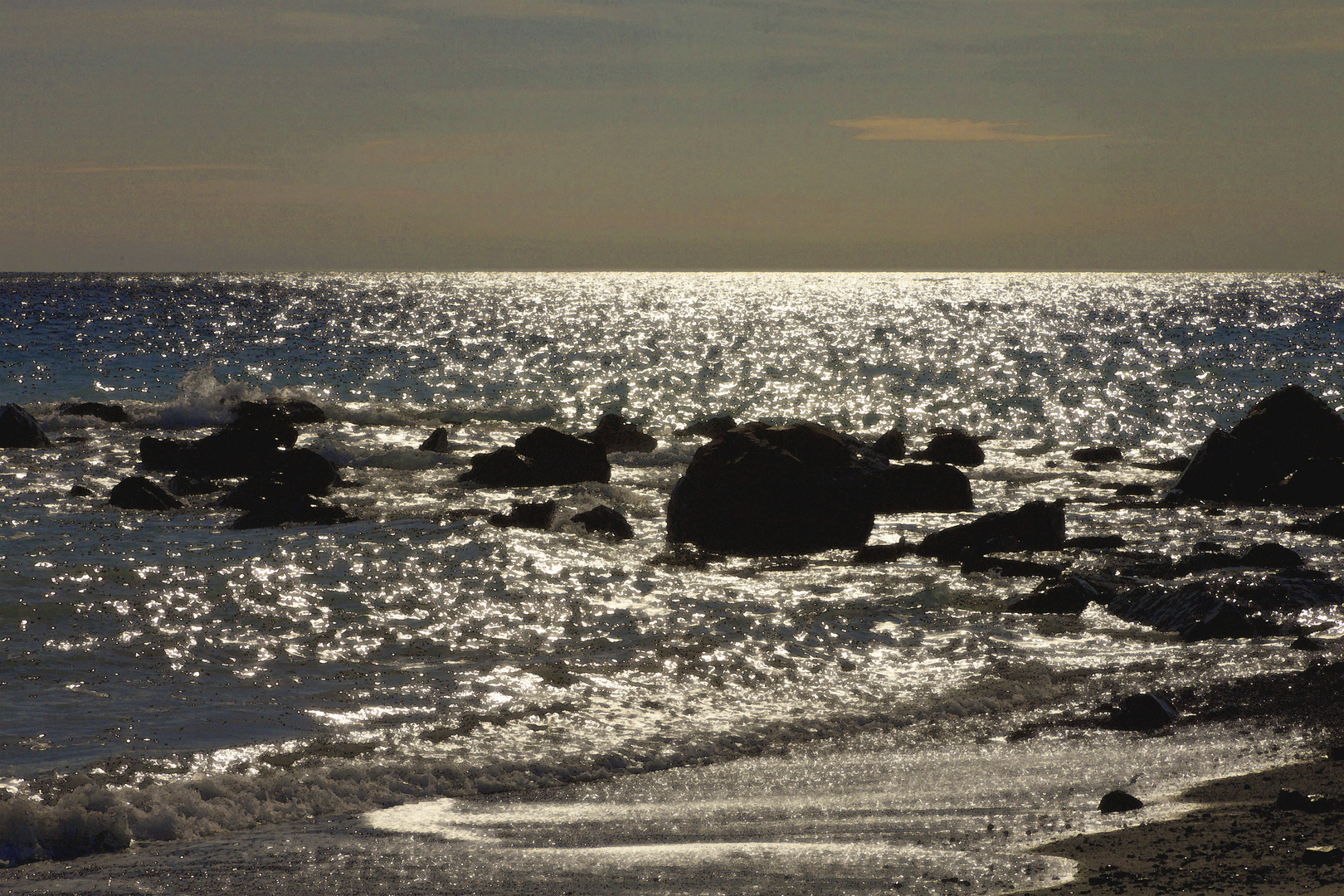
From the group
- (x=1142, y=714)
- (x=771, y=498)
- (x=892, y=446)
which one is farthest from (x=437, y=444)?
(x=1142, y=714)

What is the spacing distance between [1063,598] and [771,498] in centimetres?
579

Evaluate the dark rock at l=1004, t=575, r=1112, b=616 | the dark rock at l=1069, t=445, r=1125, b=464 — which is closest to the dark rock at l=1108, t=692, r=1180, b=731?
the dark rock at l=1004, t=575, r=1112, b=616

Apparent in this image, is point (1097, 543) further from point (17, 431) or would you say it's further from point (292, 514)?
point (17, 431)

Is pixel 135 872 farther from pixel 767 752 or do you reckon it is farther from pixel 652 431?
pixel 652 431

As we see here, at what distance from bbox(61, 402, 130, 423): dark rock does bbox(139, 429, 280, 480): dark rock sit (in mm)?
A: 9116


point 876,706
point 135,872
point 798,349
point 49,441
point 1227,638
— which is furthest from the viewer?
point 798,349

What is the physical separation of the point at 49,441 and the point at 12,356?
32.8 metres

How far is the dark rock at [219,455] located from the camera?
2494 centimetres

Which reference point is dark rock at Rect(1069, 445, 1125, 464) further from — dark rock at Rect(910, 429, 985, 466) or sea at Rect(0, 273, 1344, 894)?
dark rock at Rect(910, 429, 985, 466)

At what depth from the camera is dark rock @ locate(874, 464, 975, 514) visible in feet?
70.7

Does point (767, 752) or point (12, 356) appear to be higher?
point (12, 356)

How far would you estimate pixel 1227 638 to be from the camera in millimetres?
12359

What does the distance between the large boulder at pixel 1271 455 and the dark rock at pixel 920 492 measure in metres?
4.77

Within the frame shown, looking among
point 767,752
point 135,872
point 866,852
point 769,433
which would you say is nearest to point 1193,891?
point 866,852
